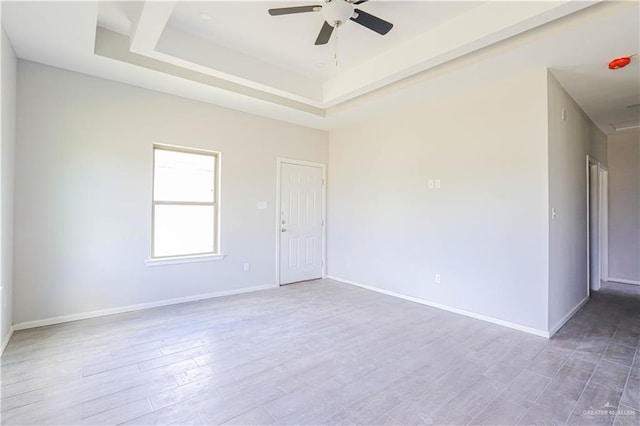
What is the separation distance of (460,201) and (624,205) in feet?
13.2

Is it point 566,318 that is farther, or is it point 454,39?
point 566,318

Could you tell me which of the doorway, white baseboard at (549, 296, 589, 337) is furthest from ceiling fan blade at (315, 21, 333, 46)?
the doorway

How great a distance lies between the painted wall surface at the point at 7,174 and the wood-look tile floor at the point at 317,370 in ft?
1.38

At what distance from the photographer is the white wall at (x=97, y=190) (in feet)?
10.4

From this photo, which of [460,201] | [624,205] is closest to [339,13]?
[460,201]

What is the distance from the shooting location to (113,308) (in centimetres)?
361

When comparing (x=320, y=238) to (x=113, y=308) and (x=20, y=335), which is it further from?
(x=20, y=335)

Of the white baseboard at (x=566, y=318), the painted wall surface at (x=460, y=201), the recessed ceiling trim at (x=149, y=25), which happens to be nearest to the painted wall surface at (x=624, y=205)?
the white baseboard at (x=566, y=318)

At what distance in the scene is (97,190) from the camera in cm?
352

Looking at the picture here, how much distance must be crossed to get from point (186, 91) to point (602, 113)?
5970mm

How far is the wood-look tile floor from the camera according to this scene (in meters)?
1.93

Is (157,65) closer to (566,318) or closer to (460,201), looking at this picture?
(460,201)

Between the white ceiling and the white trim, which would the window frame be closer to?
the white ceiling

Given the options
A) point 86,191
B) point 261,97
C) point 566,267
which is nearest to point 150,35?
point 261,97
